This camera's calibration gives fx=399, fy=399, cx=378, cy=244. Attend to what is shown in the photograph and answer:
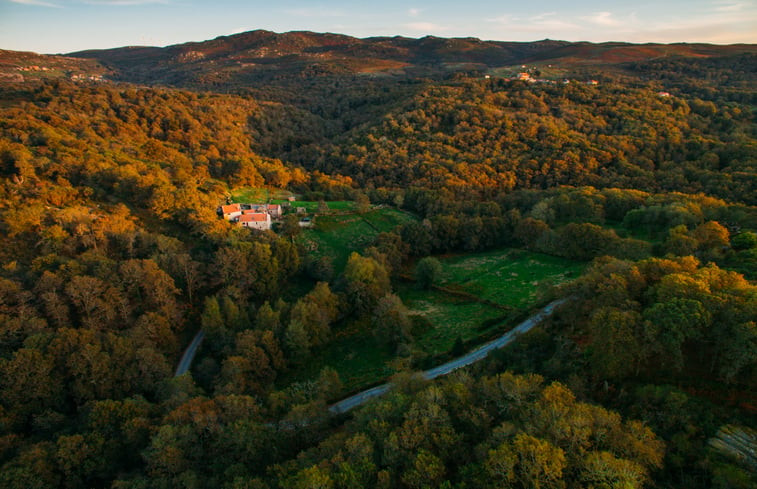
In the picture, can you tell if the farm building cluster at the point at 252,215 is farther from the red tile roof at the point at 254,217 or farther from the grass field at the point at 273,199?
the grass field at the point at 273,199

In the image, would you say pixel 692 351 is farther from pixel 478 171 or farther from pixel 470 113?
pixel 470 113

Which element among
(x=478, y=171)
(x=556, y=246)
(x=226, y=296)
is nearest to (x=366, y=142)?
(x=478, y=171)

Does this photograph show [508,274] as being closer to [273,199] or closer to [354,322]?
[354,322]

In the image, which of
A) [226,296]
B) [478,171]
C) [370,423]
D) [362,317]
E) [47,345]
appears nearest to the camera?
[370,423]

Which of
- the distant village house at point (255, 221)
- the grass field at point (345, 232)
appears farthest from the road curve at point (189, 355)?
the distant village house at point (255, 221)

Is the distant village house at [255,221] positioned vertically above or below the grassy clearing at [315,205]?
above

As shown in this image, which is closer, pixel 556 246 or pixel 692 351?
pixel 692 351

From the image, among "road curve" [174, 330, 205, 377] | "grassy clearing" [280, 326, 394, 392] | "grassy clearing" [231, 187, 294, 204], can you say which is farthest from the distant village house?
"grassy clearing" [280, 326, 394, 392]
